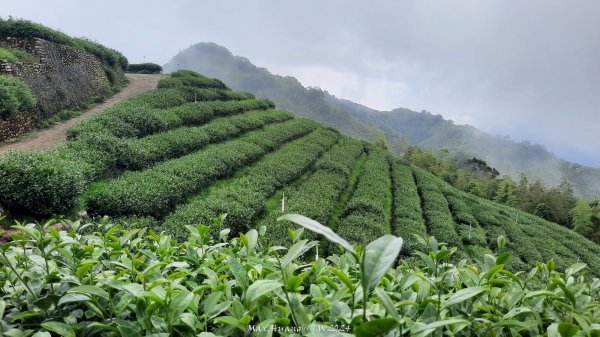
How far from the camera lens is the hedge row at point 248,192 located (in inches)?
359

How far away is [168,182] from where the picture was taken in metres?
10.3

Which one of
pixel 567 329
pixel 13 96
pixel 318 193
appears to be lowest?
pixel 318 193

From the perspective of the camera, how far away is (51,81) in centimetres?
1498

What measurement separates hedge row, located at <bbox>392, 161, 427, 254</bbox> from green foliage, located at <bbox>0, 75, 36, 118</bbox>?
13342mm

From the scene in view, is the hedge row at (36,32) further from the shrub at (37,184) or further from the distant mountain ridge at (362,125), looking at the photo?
the distant mountain ridge at (362,125)

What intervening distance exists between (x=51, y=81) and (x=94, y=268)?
1688 centimetres

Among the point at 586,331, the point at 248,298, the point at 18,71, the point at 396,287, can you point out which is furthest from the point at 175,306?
the point at 18,71

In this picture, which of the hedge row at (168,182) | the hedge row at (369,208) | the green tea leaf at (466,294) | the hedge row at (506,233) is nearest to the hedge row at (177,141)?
the hedge row at (168,182)

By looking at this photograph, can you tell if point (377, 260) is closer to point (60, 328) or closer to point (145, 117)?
point (60, 328)

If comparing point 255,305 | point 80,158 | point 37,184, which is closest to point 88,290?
point 255,305

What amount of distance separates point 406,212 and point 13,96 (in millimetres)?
15509

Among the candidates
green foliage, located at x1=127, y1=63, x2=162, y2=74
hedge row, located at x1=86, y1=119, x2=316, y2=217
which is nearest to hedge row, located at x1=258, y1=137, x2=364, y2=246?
hedge row, located at x1=86, y1=119, x2=316, y2=217

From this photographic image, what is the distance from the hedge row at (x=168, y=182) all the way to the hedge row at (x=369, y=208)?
496cm

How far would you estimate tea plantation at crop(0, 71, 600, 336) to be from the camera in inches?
51.4
